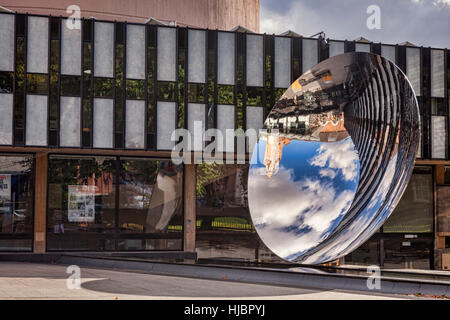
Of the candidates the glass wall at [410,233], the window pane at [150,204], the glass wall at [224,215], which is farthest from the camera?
the glass wall at [410,233]

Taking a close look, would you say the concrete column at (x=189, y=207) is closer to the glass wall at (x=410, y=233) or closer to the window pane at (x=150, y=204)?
the window pane at (x=150, y=204)

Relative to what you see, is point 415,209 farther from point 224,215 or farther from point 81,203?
point 81,203

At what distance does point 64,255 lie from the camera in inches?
981

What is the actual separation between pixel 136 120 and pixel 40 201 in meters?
5.48

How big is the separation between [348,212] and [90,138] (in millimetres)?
13734

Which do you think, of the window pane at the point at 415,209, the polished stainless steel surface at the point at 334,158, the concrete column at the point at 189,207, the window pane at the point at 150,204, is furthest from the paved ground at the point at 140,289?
the window pane at the point at 415,209

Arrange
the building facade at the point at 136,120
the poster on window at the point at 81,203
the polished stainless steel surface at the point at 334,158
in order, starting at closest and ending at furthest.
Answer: the polished stainless steel surface at the point at 334,158
the building facade at the point at 136,120
the poster on window at the point at 81,203

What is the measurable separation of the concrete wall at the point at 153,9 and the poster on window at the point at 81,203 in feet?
37.0

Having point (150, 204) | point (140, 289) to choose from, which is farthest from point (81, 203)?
point (140, 289)

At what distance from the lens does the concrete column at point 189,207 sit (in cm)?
2806

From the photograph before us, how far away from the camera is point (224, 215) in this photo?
28594 millimetres

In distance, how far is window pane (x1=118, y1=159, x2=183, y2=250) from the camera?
27.4m
